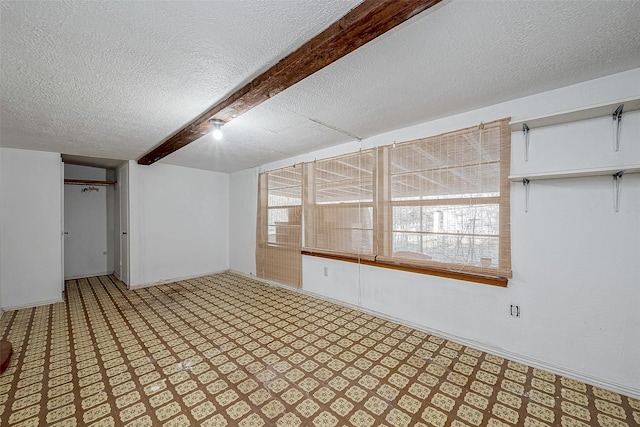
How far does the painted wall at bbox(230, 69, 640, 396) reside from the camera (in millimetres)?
1939

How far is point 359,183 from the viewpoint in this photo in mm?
3535

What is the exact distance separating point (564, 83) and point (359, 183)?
215 centimetres

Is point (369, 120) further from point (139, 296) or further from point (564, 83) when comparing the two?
point (139, 296)

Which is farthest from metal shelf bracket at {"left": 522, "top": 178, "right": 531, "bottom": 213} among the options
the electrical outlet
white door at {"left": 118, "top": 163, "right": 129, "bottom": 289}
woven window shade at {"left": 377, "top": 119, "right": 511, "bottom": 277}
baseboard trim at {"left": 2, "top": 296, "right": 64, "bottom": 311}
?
baseboard trim at {"left": 2, "top": 296, "right": 64, "bottom": 311}

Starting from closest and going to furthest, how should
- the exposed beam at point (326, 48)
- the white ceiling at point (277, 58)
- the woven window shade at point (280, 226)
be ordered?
1. the exposed beam at point (326, 48)
2. the white ceiling at point (277, 58)
3. the woven window shade at point (280, 226)

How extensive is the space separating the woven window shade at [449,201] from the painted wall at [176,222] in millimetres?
4160

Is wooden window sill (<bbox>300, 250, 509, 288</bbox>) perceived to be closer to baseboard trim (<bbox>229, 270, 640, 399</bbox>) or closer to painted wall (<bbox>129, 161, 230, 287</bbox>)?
baseboard trim (<bbox>229, 270, 640, 399</bbox>)

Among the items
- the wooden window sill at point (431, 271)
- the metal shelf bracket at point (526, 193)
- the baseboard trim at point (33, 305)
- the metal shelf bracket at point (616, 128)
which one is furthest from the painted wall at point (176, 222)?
the metal shelf bracket at point (616, 128)

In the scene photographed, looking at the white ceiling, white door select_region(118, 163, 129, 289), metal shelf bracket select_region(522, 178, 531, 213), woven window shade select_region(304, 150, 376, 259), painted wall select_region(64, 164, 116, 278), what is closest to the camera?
the white ceiling

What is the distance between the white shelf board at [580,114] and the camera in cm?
181

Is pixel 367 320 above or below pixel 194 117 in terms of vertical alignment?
below

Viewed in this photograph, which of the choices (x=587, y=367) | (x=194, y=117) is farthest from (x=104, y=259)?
(x=587, y=367)

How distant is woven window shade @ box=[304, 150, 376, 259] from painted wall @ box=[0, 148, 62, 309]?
4009 mm

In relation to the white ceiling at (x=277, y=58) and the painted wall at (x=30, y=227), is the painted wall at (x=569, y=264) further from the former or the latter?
the painted wall at (x=30, y=227)
